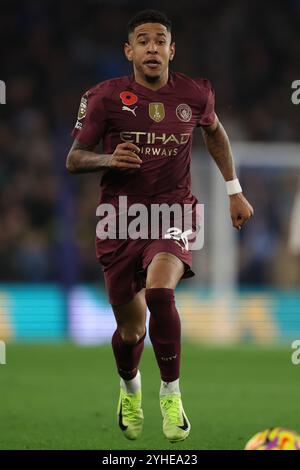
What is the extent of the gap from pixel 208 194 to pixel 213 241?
25.7 inches

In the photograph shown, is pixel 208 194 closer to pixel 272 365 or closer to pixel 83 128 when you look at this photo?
pixel 272 365

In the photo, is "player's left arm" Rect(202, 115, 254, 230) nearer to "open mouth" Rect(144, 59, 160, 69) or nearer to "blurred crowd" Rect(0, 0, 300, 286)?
"open mouth" Rect(144, 59, 160, 69)

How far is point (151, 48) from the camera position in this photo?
20.9 feet

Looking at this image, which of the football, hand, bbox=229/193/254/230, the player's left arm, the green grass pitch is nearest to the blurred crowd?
the green grass pitch

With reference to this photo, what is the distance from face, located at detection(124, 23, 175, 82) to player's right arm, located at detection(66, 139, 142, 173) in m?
0.48

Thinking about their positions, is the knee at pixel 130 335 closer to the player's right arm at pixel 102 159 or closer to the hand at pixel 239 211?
the hand at pixel 239 211

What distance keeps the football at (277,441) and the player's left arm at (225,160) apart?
5.52ft

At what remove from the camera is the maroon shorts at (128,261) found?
252 inches

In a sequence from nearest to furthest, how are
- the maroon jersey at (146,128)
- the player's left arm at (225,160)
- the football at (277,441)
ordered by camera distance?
1. the football at (277,441)
2. the maroon jersey at (146,128)
3. the player's left arm at (225,160)

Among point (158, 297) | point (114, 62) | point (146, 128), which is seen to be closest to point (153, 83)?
point (146, 128)

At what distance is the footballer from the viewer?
6.16 m

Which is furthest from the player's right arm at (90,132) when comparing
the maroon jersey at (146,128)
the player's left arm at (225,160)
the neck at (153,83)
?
the player's left arm at (225,160)

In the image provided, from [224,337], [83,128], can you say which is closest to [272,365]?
[224,337]

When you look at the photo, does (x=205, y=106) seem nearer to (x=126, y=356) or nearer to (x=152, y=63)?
(x=152, y=63)
